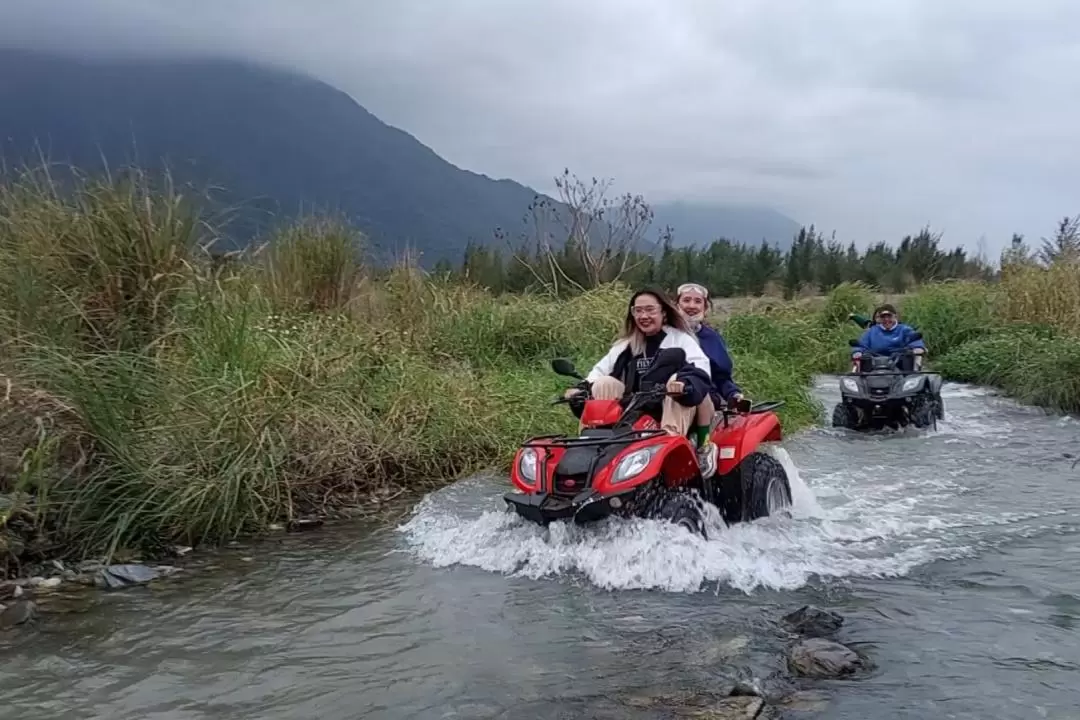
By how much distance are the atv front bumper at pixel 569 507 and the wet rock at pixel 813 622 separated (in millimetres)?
1054

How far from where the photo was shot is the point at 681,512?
5.46 m

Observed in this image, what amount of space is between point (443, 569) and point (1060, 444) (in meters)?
7.06

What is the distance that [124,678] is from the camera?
4.15 m

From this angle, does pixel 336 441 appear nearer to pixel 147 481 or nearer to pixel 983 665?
pixel 147 481

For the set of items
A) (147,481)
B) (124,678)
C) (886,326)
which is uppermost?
(886,326)

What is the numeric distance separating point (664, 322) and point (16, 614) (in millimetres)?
3897

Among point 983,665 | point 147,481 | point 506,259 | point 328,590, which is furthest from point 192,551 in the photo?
point 506,259

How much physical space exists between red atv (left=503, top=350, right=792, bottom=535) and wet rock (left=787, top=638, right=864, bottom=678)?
4.31ft

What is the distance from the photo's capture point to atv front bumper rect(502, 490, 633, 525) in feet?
17.1

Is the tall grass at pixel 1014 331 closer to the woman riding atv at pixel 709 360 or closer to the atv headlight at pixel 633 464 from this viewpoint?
the woman riding atv at pixel 709 360

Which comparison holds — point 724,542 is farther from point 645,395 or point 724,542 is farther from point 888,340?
point 888,340

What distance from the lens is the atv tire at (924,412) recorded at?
35.8ft

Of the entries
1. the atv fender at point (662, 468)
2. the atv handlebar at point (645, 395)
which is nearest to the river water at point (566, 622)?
the atv fender at point (662, 468)

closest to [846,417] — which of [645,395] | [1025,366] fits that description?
[1025,366]
